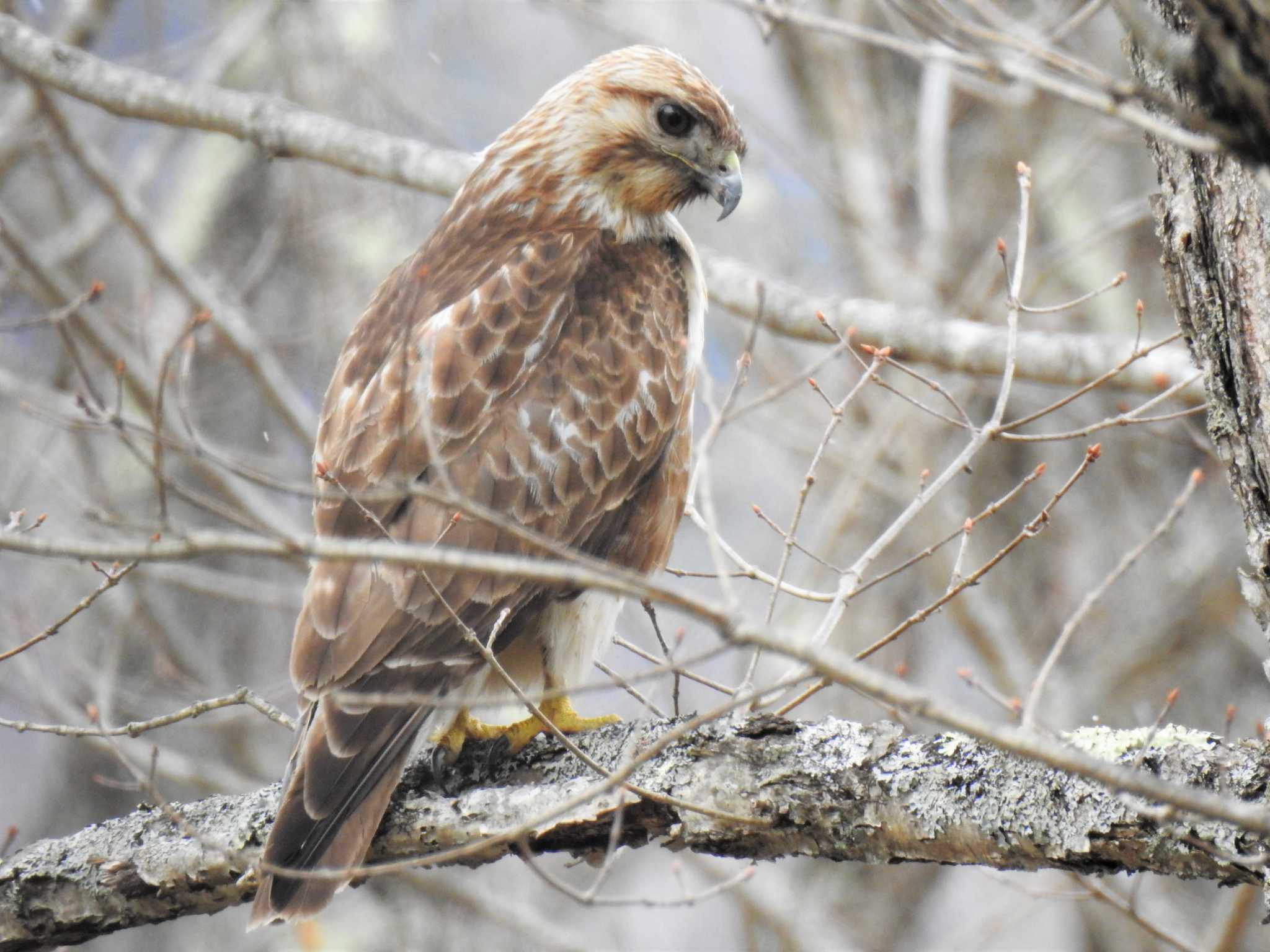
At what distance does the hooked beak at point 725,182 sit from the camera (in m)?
4.10

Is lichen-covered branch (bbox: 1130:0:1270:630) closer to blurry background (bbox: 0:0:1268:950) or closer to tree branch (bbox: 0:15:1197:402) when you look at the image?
tree branch (bbox: 0:15:1197:402)

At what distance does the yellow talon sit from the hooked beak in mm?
1495

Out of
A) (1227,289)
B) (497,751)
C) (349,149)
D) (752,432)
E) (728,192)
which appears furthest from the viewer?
(752,432)

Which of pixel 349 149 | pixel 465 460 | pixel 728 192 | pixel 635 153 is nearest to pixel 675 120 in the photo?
pixel 635 153

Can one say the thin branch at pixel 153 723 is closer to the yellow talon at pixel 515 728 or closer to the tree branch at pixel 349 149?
the yellow talon at pixel 515 728

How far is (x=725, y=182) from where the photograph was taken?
4129 millimetres

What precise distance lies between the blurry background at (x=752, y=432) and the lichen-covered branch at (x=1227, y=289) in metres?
3.33

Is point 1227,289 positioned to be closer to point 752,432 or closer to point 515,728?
point 515,728

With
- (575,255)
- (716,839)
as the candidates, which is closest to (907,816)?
(716,839)

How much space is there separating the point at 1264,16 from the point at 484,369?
7.44 ft

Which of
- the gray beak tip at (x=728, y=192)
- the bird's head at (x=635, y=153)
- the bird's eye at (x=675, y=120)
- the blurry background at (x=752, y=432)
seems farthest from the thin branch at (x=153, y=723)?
the blurry background at (x=752, y=432)

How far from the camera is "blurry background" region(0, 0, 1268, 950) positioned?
621 centimetres

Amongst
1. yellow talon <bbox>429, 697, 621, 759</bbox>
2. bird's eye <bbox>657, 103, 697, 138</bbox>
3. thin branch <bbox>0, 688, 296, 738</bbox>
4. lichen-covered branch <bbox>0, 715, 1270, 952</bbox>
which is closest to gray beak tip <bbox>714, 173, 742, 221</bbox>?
bird's eye <bbox>657, 103, 697, 138</bbox>

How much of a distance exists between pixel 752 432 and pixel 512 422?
424cm
